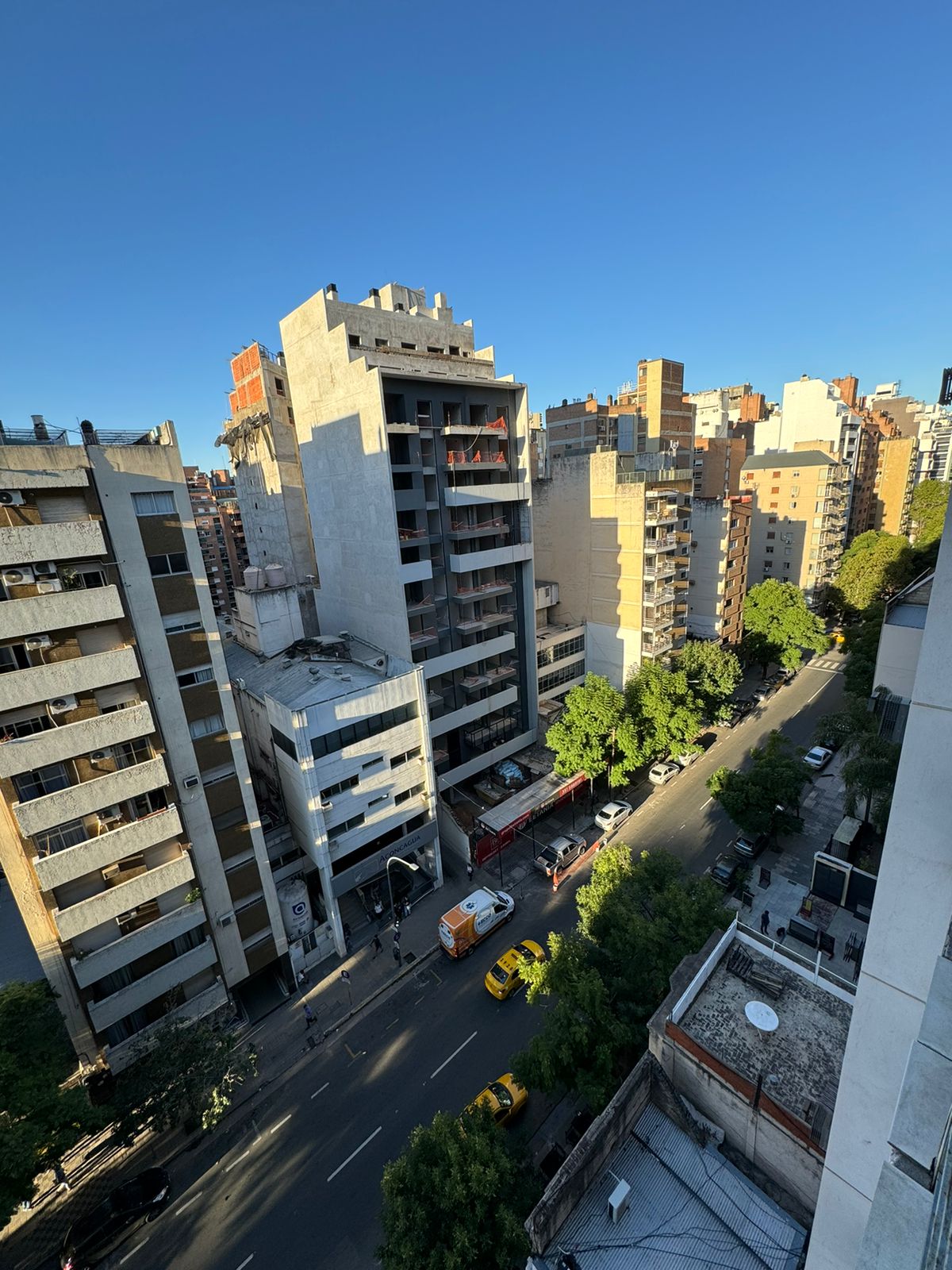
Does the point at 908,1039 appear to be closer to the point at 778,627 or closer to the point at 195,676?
the point at 195,676

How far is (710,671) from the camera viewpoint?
1734 inches

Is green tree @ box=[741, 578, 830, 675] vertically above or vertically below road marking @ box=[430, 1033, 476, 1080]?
above

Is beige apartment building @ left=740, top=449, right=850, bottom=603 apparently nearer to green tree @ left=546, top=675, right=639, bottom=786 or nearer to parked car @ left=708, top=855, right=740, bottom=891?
green tree @ left=546, top=675, right=639, bottom=786

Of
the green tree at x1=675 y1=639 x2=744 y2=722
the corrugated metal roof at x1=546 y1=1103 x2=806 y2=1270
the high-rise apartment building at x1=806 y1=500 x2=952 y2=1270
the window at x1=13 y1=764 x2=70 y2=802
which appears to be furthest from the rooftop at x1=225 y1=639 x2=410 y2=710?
the green tree at x1=675 y1=639 x2=744 y2=722

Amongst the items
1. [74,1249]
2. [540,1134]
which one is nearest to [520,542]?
[540,1134]

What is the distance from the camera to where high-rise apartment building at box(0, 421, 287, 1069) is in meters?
19.3

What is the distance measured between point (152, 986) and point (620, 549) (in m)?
41.6

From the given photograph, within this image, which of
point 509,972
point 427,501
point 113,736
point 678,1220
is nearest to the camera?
point 678,1220

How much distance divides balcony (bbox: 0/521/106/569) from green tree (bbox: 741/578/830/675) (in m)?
58.1

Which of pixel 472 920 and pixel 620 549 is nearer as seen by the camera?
pixel 472 920

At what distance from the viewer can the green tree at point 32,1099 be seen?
1634cm

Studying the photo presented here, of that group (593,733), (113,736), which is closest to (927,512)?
(593,733)

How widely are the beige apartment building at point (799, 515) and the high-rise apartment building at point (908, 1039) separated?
70.8 meters

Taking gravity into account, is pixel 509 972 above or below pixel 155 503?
below
